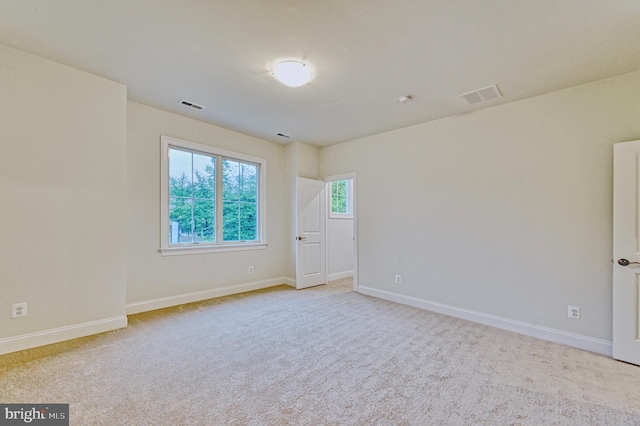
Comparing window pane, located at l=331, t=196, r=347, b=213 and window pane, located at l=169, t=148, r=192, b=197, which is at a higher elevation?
window pane, located at l=169, t=148, r=192, b=197

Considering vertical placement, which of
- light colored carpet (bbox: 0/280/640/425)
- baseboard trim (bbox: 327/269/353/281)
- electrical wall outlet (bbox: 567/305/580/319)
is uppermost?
electrical wall outlet (bbox: 567/305/580/319)

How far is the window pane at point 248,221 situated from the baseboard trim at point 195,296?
841 mm

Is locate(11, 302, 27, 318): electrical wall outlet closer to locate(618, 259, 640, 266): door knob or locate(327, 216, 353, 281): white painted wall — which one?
locate(327, 216, 353, 281): white painted wall

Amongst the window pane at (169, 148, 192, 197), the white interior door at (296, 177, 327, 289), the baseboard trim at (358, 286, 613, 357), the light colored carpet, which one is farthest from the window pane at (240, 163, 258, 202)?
the baseboard trim at (358, 286, 613, 357)

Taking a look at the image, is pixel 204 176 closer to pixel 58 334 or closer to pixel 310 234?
pixel 310 234

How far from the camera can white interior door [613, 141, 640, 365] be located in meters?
2.50

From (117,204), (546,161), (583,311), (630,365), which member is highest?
(546,161)

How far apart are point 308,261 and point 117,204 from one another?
10.3 feet

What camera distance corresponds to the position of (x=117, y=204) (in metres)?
3.21

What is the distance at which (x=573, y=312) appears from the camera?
290 cm

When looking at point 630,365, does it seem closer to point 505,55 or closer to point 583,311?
point 583,311

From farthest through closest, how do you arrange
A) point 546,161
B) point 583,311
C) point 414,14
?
point 546,161, point 583,311, point 414,14

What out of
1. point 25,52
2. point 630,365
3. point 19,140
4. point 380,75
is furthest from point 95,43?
point 630,365

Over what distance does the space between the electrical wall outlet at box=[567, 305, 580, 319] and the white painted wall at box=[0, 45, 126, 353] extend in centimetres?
484
